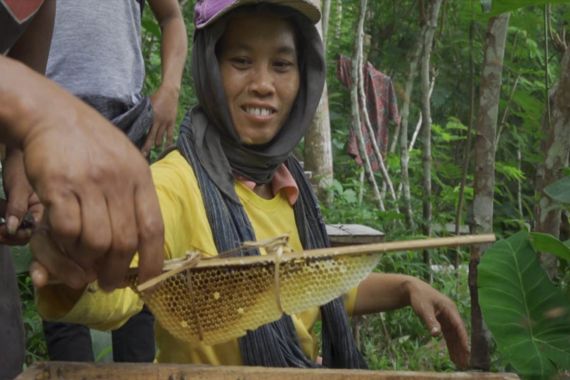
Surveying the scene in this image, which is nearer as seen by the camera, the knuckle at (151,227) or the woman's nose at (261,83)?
the knuckle at (151,227)

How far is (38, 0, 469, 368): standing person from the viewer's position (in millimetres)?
1979

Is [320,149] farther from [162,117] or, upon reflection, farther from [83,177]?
[83,177]

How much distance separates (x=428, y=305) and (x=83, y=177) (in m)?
1.19

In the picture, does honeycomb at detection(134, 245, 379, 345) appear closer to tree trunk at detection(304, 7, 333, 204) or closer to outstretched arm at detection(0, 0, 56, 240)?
outstretched arm at detection(0, 0, 56, 240)

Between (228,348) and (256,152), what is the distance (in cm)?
52

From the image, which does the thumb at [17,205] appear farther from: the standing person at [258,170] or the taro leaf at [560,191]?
the taro leaf at [560,191]

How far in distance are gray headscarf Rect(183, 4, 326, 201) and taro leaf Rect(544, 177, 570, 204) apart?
2.21 feet

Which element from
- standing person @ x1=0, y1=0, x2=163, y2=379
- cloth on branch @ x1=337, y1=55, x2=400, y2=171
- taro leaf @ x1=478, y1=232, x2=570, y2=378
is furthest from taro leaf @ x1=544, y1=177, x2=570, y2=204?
cloth on branch @ x1=337, y1=55, x2=400, y2=171

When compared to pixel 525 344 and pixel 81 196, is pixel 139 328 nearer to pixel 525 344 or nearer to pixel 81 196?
pixel 525 344

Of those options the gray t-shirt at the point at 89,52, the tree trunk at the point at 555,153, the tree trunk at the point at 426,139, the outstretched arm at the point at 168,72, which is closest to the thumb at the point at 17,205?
the gray t-shirt at the point at 89,52

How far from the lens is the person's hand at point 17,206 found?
4.62 feet

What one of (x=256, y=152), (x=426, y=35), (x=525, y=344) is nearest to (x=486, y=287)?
(x=525, y=344)

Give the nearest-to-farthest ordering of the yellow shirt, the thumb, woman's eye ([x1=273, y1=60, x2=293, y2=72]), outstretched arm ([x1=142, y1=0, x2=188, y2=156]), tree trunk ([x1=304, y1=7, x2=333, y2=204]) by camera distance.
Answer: the thumb
the yellow shirt
woman's eye ([x1=273, y1=60, x2=293, y2=72])
outstretched arm ([x1=142, y1=0, x2=188, y2=156])
tree trunk ([x1=304, y1=7, x2=333, y2=204])

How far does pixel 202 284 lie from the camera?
145cm
